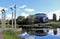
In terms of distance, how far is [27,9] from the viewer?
2998 mm

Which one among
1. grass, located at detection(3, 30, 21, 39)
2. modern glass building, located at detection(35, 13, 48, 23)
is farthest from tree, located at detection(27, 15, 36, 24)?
grass, located at detection(3, 30, 21, 39)

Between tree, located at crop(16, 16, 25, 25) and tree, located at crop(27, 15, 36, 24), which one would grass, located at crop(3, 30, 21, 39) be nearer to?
tree, located at crop(16, 16, 25, 25)

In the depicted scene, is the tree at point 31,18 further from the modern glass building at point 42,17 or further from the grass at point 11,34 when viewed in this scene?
the grass at point 11,34

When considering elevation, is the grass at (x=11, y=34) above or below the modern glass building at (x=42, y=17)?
below

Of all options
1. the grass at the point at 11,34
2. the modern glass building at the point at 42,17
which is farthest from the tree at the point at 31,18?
the grass at the point at 11,34

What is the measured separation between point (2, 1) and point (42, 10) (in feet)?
2.13

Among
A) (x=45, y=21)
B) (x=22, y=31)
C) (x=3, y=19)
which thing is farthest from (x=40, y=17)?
(x=3, y=19)

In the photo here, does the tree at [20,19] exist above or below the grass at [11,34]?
above

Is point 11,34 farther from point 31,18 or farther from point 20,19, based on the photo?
point 31,18

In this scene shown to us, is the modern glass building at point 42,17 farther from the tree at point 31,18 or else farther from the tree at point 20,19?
the tree at point 20,19

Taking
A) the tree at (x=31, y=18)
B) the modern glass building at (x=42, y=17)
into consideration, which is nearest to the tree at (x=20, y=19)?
the tree at (x=31, y=18)

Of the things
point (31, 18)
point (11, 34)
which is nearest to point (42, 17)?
point (31, 18)

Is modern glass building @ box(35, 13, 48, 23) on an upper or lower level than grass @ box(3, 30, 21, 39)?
upper

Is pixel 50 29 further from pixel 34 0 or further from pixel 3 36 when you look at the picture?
pixel 3 36
